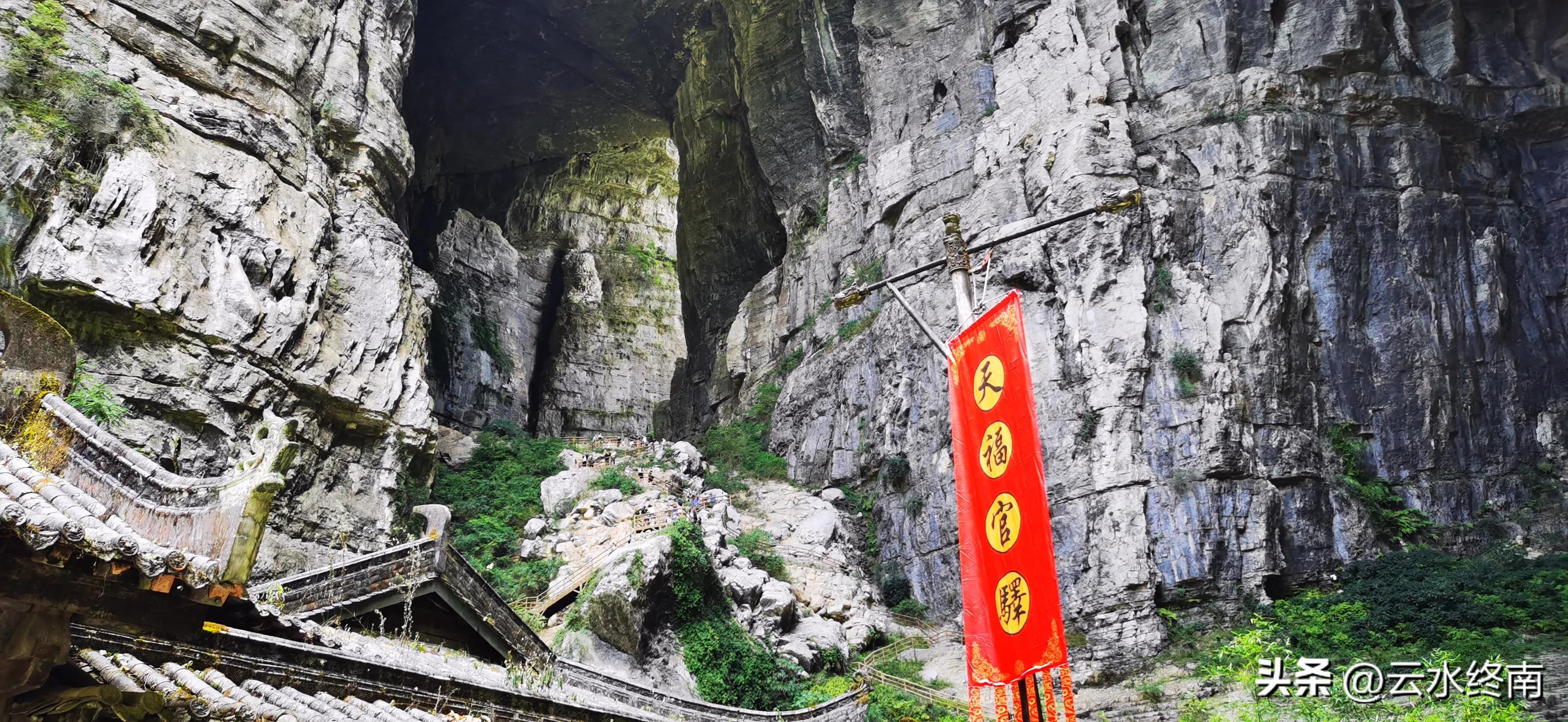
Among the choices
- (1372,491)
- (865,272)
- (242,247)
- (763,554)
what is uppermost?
(865,272)

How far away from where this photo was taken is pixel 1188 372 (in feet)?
80.5

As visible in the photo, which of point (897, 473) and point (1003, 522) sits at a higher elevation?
point (897, 473)

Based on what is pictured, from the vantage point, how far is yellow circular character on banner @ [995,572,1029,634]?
650 centimetres

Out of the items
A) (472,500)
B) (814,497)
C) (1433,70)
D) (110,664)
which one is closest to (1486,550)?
(1433,70)

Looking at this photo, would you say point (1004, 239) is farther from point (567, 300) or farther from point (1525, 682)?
point (567, 300)

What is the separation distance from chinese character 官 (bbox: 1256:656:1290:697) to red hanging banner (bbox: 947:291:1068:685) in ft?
29.1

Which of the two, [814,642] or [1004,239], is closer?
[1004,239]

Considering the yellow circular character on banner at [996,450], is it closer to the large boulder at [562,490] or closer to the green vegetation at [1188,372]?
the green vegetation at [1188,372]

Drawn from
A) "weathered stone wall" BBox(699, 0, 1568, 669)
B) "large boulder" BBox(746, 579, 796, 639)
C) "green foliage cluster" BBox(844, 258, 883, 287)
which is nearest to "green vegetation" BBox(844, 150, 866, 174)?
"weathered stone wall" BBox(699, 0, 1568, 669)

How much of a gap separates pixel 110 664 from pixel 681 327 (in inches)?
1829

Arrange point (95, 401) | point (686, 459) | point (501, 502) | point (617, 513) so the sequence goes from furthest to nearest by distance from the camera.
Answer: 1. point (686, 459)
2. point (501, 502)
3. point (617, 513)
4. point (95, 401)

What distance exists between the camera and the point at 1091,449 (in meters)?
24.2

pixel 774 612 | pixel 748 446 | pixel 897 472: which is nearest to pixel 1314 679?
pixel 774 612

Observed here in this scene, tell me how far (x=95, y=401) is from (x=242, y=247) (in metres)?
5.29
